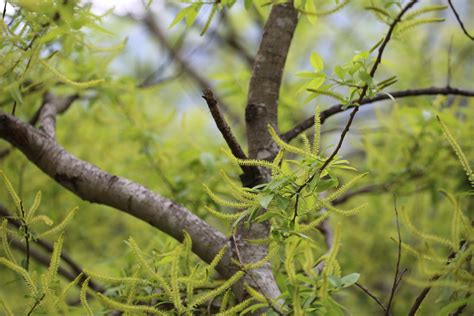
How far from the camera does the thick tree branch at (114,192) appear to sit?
3.20 feet

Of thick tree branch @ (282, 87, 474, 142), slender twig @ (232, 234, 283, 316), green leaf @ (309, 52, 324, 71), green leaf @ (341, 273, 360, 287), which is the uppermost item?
green leaf @ (309, 52, 324, 71)

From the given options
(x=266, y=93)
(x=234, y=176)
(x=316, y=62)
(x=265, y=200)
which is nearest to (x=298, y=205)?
(x=265, y=200)

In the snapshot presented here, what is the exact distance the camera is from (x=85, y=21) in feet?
3.17

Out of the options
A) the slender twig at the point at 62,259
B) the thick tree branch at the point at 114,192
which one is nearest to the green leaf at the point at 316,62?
the thick tree branch at the point at 114,192

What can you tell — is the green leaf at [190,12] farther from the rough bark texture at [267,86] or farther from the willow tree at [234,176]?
the rough bark texture at [267,86]

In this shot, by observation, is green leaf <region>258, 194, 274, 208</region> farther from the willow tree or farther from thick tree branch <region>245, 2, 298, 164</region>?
thick tree branch <region>245, 2, 298, 164</region>

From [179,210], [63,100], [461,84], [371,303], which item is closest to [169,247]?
[179,210]

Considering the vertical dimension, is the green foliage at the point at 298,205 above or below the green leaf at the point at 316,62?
below

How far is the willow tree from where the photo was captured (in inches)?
30.1

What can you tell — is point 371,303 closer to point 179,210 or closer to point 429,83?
point 429,83

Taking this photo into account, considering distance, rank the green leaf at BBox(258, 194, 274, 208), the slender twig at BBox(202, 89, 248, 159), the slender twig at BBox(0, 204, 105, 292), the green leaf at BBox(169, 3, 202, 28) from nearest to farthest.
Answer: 1. the green leaf at BBox(258, 194, 274, 208)
2. the slender twig at BBox(202, 89, 248, 159)
3. the green leaf at BBox(169, 3, 202, 28)
4. the slender twig at BBox(0, 204, 105, 292)

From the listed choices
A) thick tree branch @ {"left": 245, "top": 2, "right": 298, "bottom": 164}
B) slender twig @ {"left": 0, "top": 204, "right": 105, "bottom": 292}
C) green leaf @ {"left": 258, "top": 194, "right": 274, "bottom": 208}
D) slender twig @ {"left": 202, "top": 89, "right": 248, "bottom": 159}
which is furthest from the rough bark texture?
slender twig @ {"left": 0, "top": 204, "right": 105, "bottom": 292}

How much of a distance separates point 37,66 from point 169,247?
1.49 feet

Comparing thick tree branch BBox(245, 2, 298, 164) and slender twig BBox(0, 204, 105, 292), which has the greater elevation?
thick tree branch BBox(245, 2, 298, 164)
